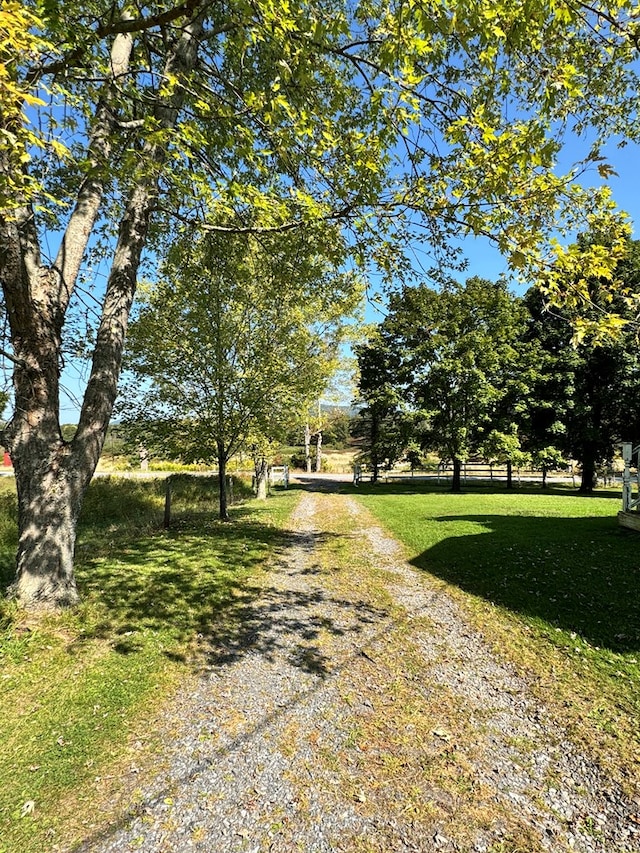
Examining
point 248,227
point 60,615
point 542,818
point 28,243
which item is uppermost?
point 248,227

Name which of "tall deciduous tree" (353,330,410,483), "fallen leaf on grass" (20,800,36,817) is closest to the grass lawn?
"fallen leaf on grass" (20,800,36,817)

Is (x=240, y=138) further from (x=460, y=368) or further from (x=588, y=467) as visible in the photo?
(x=588, y=467)

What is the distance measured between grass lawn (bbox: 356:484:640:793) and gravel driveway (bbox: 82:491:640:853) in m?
0.31

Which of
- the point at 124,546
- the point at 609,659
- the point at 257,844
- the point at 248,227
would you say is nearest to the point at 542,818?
the point at 257,844

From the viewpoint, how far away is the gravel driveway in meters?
2.21

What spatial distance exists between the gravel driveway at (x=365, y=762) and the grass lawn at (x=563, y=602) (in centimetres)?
31

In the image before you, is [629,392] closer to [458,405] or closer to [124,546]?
[458,405]

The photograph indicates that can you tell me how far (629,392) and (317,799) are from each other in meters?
24.1

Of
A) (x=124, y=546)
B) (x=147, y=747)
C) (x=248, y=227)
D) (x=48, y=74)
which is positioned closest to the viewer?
(x=147, y=747)

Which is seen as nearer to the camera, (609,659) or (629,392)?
(609,659)

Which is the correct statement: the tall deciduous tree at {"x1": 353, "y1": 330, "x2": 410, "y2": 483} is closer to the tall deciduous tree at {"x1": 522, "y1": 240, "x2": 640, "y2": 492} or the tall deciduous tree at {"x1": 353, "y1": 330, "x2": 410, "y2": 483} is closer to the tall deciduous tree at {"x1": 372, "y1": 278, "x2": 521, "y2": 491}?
the tall deciduous tree at {"x1": 372, "y1": 278, "x2": 521, "y2": 491}

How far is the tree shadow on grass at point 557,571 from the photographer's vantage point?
A: 477 centimetres

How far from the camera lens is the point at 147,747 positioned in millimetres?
2846

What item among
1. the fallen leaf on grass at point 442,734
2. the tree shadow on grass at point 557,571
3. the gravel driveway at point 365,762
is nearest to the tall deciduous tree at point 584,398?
the tree shadow on grass at point 557,571
